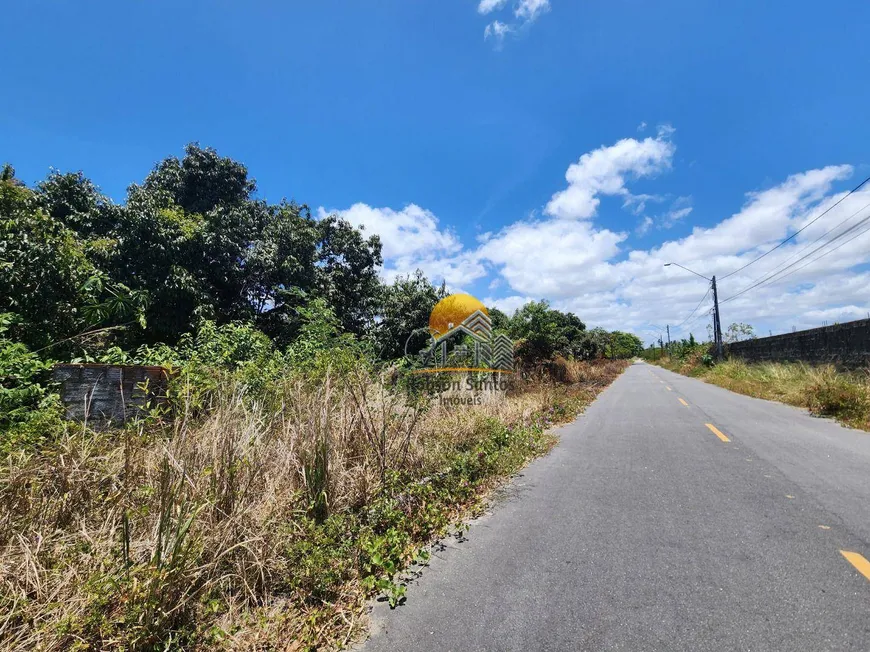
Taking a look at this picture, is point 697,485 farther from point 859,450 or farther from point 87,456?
point 87,456

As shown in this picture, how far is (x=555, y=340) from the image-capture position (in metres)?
16.4

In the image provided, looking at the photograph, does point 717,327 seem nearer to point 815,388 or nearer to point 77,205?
point 815,388

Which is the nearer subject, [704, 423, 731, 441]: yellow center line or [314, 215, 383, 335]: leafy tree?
[704, 423, 731, 441]: yellow center line

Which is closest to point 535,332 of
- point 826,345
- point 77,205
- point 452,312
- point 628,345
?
point 452,312

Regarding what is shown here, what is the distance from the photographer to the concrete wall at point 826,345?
40.0ft

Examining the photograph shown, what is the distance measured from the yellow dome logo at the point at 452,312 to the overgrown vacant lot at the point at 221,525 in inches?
323

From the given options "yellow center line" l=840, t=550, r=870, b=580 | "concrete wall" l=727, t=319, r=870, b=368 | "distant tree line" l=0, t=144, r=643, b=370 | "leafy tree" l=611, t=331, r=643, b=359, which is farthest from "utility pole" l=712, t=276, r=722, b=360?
"leafy tree" l=611, t=331, r=643, b=359

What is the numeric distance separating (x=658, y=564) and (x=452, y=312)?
34.0ft

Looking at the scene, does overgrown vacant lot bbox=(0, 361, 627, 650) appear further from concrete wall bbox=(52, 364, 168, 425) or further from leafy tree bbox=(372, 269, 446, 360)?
leafy tree bbox=(372, 269, 446, 360)

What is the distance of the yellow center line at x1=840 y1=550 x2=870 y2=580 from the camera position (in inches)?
107

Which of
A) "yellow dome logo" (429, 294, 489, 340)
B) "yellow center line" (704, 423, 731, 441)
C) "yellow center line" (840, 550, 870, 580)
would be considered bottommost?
"yellow center line" (840, 550, 870, 580)

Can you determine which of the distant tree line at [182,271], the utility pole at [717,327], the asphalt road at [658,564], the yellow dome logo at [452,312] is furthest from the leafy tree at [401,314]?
the utility pole at [717,327]

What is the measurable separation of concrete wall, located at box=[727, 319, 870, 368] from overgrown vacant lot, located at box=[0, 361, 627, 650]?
48.5 ft

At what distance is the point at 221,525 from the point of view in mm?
2689
